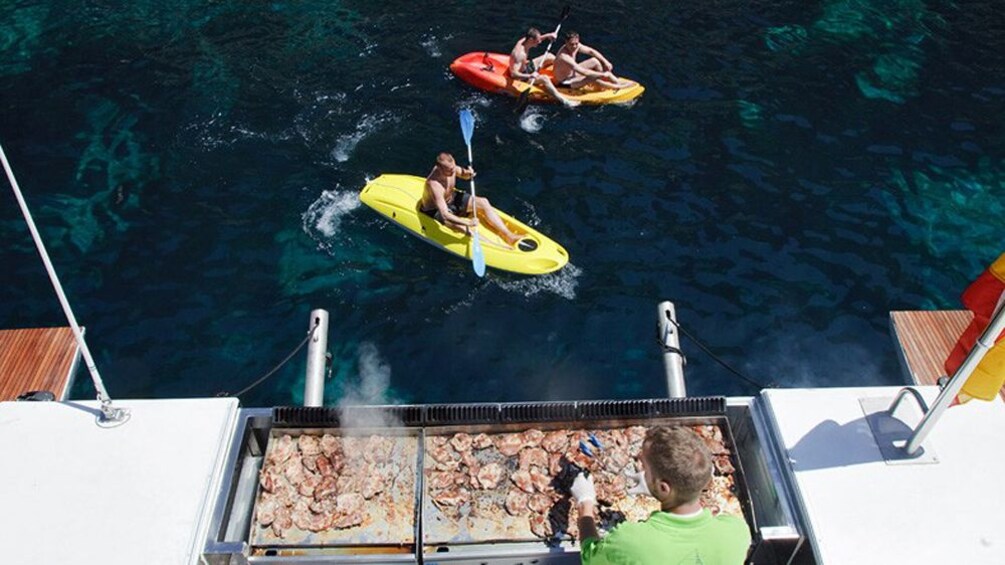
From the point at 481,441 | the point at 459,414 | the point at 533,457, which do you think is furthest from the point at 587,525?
the point at 459,414

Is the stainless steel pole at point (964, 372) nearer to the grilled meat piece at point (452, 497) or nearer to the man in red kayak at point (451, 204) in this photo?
the grilled meat piece at point (452, 497)

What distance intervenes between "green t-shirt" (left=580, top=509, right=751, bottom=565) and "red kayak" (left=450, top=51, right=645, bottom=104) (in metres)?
11.5

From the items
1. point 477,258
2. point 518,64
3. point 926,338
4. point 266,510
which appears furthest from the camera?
point 518,64

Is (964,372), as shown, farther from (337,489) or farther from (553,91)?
(553,91)

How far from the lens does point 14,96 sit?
599 inches

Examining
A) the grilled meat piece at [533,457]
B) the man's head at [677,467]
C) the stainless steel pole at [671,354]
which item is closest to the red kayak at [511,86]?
the stainless steel pole at [671,354]

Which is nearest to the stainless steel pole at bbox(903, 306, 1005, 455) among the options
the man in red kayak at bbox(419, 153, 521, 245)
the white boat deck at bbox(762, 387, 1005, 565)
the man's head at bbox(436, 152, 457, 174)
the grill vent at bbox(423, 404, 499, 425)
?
the white boat deck at bbox(762, 387, 1005, 565)

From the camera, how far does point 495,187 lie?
43.6 feet

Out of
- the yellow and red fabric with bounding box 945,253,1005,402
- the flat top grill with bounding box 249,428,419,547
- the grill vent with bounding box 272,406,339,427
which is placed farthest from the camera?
the grill vent with bounding box 272,406,339,427

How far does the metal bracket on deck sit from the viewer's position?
6.10 metres

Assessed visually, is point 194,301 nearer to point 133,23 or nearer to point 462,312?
point 462,312

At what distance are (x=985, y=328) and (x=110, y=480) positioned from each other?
22.8 feet

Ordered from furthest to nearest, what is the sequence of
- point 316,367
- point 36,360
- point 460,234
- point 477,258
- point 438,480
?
point 460,234 < point 477,258 < point 36,360 < point 316,367 < point 438,480

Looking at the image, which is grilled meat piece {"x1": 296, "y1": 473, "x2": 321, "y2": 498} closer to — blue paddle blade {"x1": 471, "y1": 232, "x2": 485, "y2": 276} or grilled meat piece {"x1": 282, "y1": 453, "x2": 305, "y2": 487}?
grilled meat piece {"x1": 282, "y1": 453, "x2": 305, "y2": 487}
